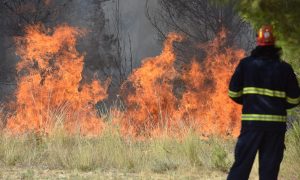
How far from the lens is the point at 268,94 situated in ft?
14.2

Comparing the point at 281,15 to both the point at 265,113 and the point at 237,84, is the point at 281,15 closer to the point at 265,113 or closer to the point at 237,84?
the point at 237,84

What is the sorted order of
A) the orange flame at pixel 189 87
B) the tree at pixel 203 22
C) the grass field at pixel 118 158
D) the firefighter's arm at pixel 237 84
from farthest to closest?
→ the tree at pixel 203 22 < the orange flame at pixel 189 87 < the grass field at pixel 118 158 < the firefighter's arm at pixel 237 84

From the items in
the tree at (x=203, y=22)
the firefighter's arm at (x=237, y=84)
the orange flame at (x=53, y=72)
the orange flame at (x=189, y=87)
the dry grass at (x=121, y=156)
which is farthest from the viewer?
the tree at (x=203, y=22)

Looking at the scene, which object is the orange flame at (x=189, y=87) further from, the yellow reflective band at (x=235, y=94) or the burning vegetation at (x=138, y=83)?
the yellow reflective band at (x=235, y=94)

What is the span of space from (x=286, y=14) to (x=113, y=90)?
15.4m

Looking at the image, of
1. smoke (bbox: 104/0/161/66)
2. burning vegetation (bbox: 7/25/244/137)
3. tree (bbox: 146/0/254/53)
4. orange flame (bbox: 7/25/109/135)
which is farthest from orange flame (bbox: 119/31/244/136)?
smoke (bbox: 104/0/161/66)

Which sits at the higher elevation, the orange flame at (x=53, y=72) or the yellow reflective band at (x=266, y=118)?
the orange flame at (x=53, y=72)

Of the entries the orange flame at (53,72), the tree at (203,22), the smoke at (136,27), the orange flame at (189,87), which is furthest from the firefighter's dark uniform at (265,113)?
the smoke at (136,27)

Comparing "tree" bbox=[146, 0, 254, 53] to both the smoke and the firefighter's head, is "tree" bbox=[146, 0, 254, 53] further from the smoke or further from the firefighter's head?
the firefighter's head

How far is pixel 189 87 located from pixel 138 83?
5.43 feet

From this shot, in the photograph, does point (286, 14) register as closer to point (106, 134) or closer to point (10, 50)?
point (106, 134)

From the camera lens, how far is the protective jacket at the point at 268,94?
4.32 m

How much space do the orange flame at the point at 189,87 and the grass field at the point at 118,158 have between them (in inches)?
252

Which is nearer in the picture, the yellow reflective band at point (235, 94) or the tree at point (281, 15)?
the tree at point (281, 15)
